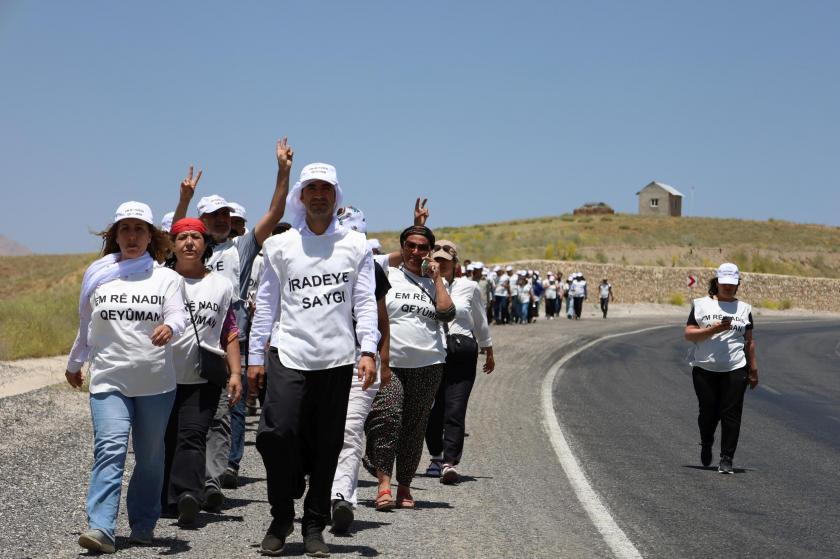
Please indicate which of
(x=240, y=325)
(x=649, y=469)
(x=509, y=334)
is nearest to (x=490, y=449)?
(x=649, y=469)

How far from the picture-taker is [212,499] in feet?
25.9

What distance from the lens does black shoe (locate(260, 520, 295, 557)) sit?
254 inches

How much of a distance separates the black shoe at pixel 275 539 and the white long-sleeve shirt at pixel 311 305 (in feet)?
2.91

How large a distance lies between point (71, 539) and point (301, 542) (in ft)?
4.37

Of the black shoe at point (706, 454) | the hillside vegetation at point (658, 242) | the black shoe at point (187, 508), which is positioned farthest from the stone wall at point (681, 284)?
the black shoe at point (187, 508)

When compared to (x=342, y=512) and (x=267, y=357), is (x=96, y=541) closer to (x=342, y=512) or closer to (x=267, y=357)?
(x=267, y=357)

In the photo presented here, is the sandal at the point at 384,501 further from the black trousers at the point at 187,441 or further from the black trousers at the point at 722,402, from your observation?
the black trousers at the point at 722,402

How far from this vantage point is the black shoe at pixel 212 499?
7883 mm

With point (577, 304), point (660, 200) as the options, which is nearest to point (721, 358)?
point (577, 304)

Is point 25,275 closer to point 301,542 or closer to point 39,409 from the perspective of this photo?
point 39,409

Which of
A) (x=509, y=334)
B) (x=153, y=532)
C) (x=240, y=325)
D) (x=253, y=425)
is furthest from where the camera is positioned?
(x=509, y=334)

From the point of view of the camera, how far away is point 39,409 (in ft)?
44.5

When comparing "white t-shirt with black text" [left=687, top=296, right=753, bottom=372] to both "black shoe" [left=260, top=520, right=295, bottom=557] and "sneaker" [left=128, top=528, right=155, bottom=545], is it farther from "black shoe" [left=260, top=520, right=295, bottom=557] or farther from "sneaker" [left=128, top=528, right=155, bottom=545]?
"sneaker" [left=128, top=528, right=155, bottom=545]

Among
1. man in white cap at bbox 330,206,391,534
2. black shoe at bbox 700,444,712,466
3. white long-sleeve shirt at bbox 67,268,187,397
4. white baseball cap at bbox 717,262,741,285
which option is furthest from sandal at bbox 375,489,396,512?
white baseball cap at bbox 717,262,741,285
